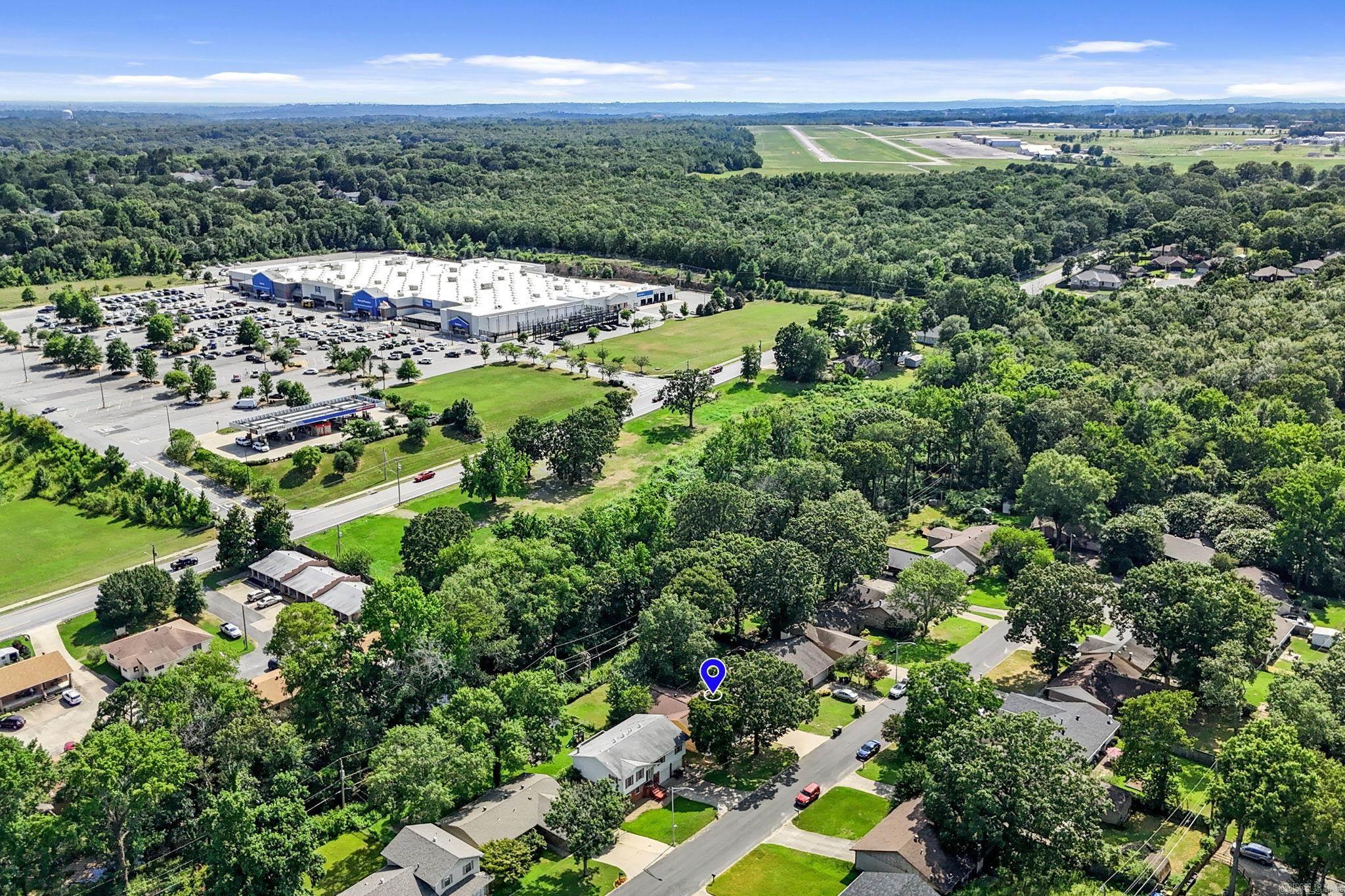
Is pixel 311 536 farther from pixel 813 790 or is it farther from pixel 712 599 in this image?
pixel 813 790

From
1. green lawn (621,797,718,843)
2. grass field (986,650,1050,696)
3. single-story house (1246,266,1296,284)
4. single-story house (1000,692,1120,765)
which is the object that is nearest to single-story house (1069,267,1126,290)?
single-story house (1246,266,1296,284)

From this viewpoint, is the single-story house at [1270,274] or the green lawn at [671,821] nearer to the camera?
the green lawn at [671,821]

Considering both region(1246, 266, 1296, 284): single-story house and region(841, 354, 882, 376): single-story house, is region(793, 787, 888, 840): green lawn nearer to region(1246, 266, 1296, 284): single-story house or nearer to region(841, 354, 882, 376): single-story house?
region(841, 354, 882, 376): single-story house

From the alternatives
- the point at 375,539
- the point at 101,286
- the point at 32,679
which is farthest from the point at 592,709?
the point at 101,286

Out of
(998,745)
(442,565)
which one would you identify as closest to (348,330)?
(442,565)

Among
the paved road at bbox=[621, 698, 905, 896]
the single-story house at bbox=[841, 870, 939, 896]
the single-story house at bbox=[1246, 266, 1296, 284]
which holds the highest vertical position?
the single-story house at bbox=[1246, 266, 1296, 284]

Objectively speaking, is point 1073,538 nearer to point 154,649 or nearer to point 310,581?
point 310,581

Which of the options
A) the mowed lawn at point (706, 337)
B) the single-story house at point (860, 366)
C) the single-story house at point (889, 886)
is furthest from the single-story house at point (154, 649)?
the single-story house at point (860, 366)

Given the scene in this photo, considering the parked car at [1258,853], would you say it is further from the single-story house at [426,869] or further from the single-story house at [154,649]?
the single-story house at [154,649]
